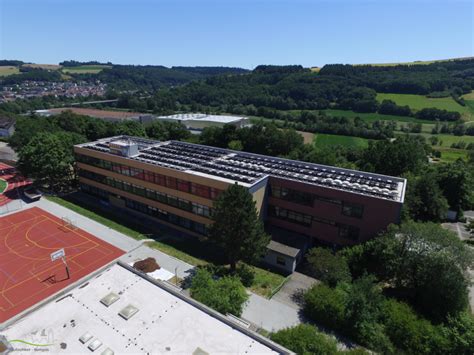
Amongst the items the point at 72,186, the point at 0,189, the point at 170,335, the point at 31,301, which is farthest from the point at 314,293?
the point at 0,189

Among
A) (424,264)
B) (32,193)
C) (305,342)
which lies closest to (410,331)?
(424,264)

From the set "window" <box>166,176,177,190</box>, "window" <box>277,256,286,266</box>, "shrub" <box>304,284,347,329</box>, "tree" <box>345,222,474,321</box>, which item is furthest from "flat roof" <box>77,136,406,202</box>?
"shrub" <box>304,284,347,329</box>

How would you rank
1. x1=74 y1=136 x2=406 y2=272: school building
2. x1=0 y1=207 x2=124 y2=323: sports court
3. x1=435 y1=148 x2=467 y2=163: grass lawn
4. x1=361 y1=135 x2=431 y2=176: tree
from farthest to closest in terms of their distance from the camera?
x1=435 y1=148 x2=467 y2=163: grass lawn → x1=361 y1=135 x2=431 y2=176: tree → x1=74 y1=136 x2=406 y2=272: school building → x1=0 y1=207 x2=124 y2=323: sports court

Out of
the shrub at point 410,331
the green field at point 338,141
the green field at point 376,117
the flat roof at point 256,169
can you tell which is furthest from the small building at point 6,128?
the green field at point 376,117

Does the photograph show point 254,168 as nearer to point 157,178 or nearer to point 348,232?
point 157,178

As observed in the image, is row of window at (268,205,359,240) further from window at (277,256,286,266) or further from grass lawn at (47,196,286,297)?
grass lawn at (47,196,286,297)

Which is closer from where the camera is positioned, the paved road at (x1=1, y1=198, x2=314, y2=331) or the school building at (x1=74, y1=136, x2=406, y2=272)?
the paved road at (x1=1, y1=198, x2=314, y2=331)
